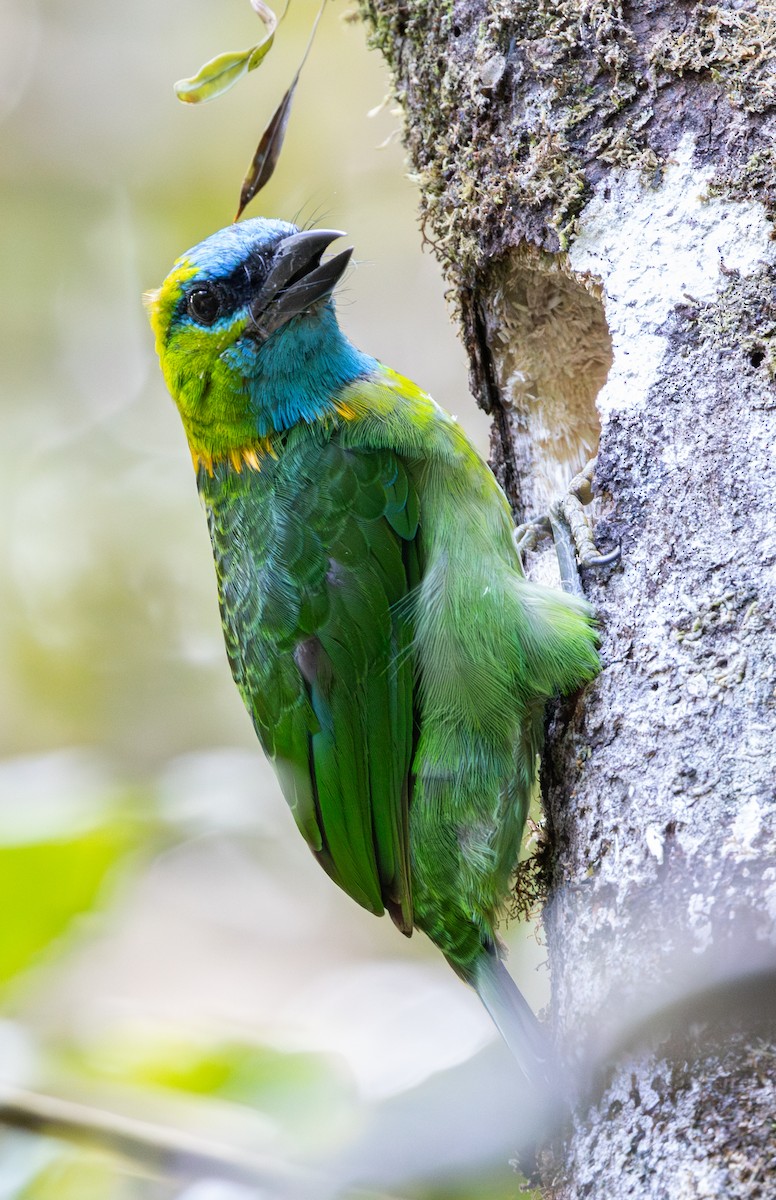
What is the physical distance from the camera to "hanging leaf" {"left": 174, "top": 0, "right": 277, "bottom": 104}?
2748mm

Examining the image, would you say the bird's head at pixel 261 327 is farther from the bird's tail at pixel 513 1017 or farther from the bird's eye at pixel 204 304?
the bird's tail at pixel 513 1017

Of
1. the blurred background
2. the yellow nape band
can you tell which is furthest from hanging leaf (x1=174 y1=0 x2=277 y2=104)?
the blurred background

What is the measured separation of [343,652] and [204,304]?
0.95 metres

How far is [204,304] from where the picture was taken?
2.85 metres

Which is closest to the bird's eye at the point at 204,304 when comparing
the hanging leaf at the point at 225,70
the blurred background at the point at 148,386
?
the hanging leaf at the point at 225,70

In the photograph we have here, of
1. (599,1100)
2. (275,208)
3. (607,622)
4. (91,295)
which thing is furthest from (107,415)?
(599,1100)

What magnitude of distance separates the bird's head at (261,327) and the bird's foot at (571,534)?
0.60m

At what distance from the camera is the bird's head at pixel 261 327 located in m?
2.78

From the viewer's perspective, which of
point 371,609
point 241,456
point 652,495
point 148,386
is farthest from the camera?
point 148,386

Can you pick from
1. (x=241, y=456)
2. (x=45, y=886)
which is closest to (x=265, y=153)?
(x=241, y=456)

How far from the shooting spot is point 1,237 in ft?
19.1

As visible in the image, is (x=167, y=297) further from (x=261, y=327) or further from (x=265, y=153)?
(x=265, y=153)

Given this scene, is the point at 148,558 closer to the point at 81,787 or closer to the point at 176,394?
the point at 176,394

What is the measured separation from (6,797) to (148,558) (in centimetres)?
370
